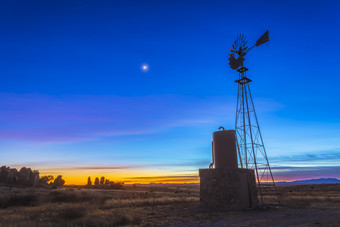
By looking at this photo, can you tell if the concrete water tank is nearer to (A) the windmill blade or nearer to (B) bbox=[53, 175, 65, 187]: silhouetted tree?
(A) the windmill blade

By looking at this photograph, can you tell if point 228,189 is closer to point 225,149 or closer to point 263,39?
point 225,149

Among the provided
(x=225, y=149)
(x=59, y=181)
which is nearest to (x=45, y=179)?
(x=59, y=181)

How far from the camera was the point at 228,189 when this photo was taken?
1933 centimetres

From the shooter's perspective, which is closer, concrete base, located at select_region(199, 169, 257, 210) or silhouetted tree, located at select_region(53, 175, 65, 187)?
concrete base, located at select_region(199, 169, 257, 210)

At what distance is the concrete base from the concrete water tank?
1169 millimetres

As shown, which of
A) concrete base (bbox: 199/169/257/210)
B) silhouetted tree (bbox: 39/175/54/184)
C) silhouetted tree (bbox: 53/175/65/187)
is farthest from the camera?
silhouetted tree (bbox: 53/175/65/187)

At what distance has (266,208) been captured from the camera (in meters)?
19.8

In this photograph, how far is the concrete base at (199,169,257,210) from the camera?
19.2 m

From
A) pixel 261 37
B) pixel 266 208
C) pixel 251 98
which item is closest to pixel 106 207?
pixel 266 208

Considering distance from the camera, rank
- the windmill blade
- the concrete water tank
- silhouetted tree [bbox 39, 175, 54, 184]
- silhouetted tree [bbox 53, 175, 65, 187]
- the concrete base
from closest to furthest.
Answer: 1. the concrete base
2. the concrete water tank
3. the windmill blade
4. silhouetted tree [bbox 39, 175, 54, 184]
5. silhouetted tree [bbox 53, 175, 65, 187]

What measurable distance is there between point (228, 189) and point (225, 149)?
349 cm

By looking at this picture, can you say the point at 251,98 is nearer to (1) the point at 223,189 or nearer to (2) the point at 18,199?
(1) the point at 223,189

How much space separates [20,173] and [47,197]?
46481 millimetres

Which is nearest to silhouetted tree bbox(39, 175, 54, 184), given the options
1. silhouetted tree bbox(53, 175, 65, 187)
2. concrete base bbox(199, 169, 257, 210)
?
silhouetted tree bbox(53, 175, 65, 187)
